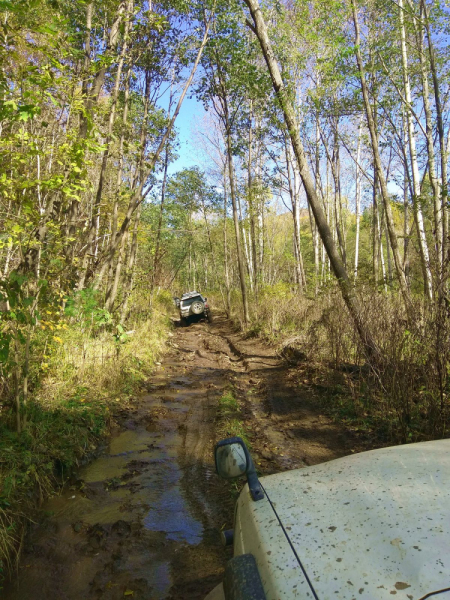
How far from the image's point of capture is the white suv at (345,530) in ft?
3.66

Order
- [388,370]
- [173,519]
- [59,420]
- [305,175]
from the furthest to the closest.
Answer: [305,175] → [388,370] → [59,420] → [173,519]

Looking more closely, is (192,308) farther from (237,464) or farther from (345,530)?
(345,530)

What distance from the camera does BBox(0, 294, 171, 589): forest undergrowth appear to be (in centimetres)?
375

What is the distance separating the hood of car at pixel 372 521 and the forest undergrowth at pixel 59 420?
2842 millimetres

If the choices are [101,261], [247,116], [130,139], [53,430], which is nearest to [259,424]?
[53,430]

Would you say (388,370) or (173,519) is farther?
(388,370)

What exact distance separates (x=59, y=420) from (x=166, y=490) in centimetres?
168

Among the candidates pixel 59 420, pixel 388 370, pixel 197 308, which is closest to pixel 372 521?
pixel 388 370

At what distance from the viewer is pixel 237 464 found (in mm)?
1780

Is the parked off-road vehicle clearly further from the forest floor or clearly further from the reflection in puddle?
the reflection in puddle

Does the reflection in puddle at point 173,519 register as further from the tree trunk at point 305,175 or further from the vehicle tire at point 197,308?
the vehicle tire at point 197,308

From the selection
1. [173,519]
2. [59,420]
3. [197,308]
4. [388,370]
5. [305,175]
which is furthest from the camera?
[197,308]

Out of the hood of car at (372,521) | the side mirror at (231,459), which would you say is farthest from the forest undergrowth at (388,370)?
the side mirror at (231,459)

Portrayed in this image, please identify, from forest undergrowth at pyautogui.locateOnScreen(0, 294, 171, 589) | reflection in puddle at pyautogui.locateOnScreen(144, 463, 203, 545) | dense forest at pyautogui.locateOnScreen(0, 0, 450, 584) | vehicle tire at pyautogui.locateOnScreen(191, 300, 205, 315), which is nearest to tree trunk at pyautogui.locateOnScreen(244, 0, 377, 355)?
dense forest at pyautogui.locateOnScreen(0, 0, 450, 584)
